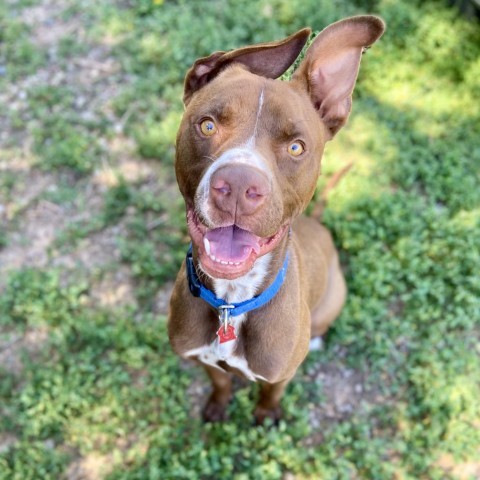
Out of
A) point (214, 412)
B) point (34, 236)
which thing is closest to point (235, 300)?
point (214, 412)

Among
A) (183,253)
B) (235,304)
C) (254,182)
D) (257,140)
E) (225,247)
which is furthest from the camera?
(183,253)

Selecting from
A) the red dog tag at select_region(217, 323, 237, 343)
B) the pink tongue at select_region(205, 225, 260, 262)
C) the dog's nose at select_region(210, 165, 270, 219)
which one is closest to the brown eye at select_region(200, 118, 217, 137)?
the dog's nose at select_region(210, 165, 270, 219)

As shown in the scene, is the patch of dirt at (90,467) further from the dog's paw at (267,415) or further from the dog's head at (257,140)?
the dog's head at (257,140)

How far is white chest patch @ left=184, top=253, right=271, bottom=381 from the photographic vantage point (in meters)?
3.04

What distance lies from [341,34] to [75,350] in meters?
3.41

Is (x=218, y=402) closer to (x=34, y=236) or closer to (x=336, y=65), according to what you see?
(x=34, y=236)

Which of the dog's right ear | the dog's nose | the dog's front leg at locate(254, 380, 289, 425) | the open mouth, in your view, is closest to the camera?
the dog's nose

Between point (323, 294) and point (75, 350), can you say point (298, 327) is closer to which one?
point (323, 294)

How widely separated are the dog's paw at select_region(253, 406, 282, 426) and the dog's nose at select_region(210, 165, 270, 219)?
7.93 feet

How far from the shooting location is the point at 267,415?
4.36 m

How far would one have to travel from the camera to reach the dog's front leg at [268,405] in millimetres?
4051

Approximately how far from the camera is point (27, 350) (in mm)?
4719

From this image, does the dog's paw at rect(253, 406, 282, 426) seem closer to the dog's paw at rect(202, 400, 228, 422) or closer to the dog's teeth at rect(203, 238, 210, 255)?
the dog's paw at rect(202, 400, 228, 422)

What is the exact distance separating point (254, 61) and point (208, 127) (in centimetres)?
56
